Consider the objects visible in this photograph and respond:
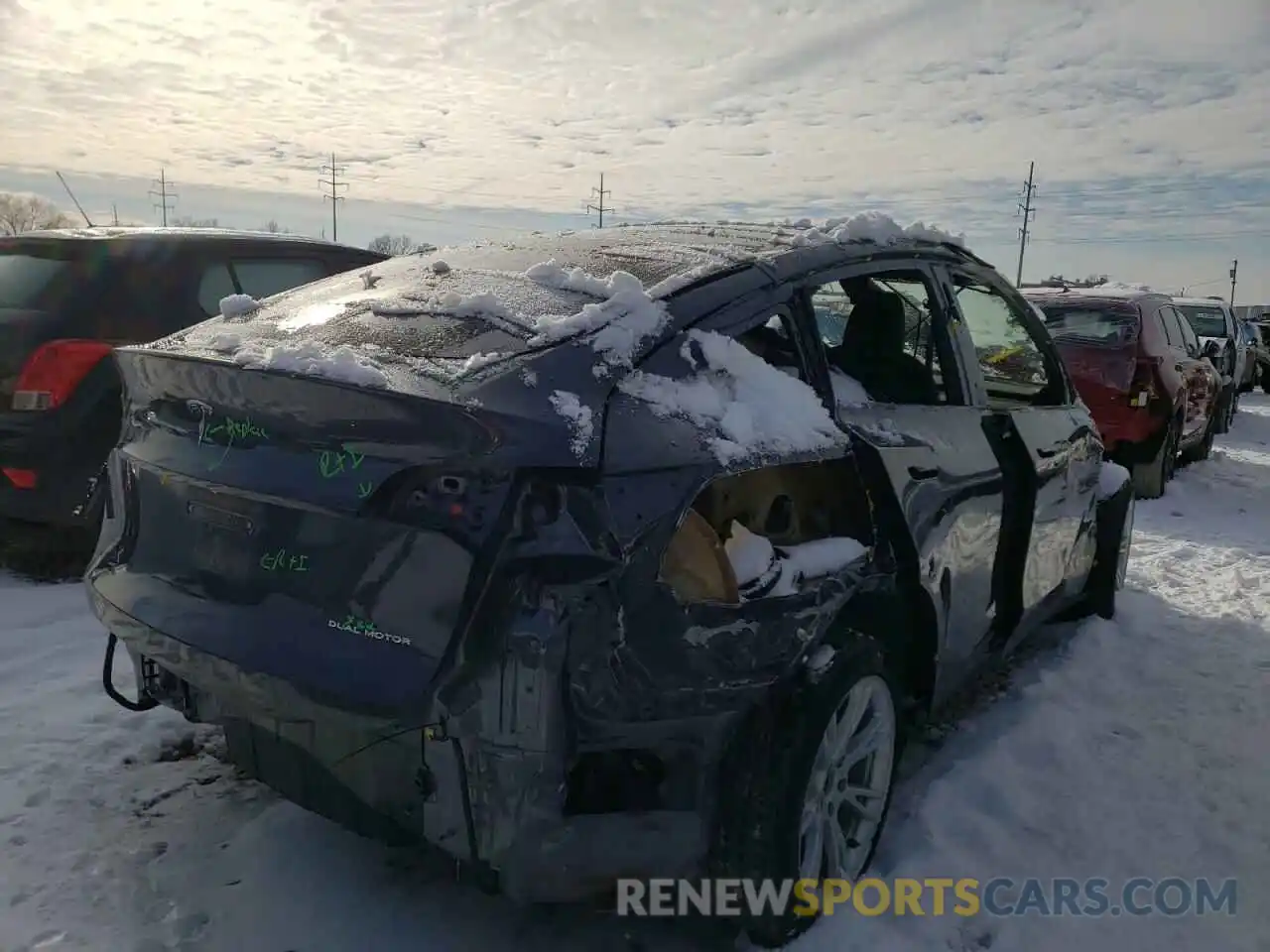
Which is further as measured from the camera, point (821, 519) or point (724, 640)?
point (821, 519)

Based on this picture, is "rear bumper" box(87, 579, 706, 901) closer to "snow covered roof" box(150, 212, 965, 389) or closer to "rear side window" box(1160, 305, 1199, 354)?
"snow covered roof" box(150, 212, 965, 389)

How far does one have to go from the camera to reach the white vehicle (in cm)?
1258

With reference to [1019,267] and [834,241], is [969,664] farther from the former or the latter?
[1019,267]

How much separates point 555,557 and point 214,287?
4071mm

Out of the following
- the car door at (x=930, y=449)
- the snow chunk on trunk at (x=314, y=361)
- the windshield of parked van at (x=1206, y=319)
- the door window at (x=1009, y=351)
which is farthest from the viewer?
the windshield of parked van at (x=1206, y=319)

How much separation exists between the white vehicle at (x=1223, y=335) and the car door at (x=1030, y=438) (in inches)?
356

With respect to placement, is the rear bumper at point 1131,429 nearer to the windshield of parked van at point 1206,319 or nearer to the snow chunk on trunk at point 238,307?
the snow chunk on trunk at point 238,307

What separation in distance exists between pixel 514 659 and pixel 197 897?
1.28 metres

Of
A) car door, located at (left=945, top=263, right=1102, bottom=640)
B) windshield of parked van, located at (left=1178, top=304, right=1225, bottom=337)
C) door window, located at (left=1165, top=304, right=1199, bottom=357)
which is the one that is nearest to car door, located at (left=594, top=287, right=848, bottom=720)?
car door, located at (left=945, top=263, right=1102, bottom=640)

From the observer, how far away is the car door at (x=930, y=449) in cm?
275

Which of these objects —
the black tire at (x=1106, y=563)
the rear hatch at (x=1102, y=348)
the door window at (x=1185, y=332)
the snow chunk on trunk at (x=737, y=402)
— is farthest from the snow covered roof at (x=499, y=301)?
the door window at (x=1185, y=332)

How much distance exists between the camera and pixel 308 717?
2.05m

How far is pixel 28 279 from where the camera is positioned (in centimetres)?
474

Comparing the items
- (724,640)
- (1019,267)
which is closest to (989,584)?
(724,640)
